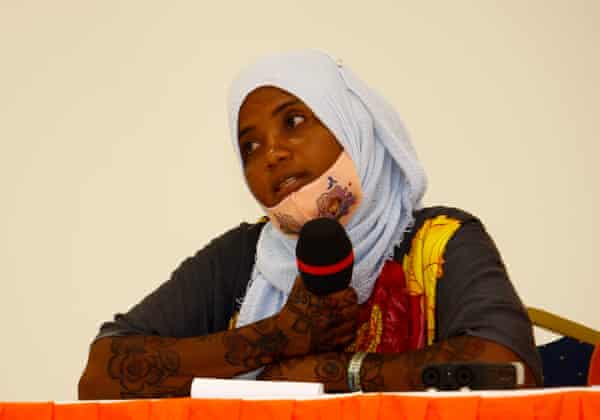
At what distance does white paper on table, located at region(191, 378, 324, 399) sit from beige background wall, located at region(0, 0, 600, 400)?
191 centimetres

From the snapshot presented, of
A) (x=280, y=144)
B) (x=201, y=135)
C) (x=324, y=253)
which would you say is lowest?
(x=324, y=253)

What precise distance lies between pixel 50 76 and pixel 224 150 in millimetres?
695

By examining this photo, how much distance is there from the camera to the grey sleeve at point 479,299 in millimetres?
1506

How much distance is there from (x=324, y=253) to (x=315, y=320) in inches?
8.8

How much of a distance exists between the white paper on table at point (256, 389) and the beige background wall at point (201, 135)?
1.91 meters

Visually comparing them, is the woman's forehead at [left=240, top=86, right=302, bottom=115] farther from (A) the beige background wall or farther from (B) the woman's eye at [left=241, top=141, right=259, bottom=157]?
(A) the beige background wall

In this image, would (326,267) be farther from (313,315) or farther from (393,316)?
(393,316)

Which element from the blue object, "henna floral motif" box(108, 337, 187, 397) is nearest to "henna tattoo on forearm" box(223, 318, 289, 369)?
"henna floral motif" box(108, 337, 187, 397)

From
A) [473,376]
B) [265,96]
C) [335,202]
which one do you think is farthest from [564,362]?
[473,376]

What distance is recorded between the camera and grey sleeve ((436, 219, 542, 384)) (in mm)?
1506

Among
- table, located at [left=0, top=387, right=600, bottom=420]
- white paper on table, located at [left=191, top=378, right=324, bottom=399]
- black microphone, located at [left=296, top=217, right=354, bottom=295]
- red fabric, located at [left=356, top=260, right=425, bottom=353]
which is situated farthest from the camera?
red fabric, located at [left=356, top=260, right=425, bottom=353]

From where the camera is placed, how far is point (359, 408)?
3.51ft

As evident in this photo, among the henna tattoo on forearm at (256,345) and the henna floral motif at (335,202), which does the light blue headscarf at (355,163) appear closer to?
the henna floral motif at (335,202)

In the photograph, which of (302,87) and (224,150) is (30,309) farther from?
(302,87)
